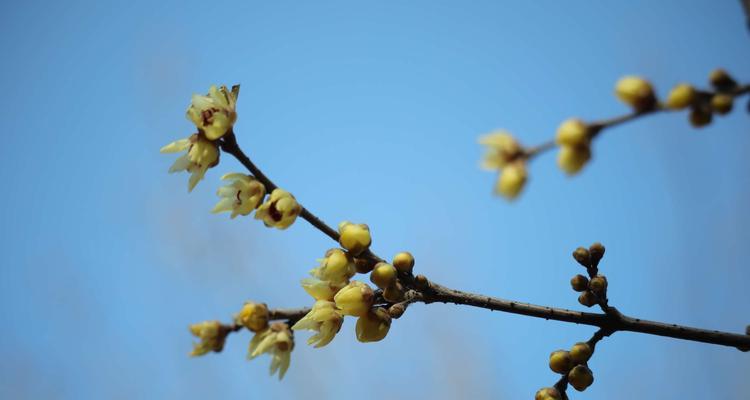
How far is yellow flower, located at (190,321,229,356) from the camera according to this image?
7.64 ft

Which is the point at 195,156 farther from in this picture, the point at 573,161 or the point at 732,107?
the point at 732,107

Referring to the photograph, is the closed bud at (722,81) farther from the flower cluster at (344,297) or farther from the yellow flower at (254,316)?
the yellow flower at (254,316)

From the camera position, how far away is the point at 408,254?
6.91ft

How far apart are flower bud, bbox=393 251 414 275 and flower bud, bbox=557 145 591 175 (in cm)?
82

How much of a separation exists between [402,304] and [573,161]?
917mm

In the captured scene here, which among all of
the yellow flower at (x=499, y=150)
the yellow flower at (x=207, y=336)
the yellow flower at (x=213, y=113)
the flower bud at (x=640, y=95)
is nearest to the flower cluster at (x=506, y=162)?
the yellow flower at (x=499, y=150)

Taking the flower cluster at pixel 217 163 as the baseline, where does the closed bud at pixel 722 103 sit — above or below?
below

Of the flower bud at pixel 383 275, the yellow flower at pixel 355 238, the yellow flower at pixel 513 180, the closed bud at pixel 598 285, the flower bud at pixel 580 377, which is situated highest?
the yellow flower at pixel 355 238

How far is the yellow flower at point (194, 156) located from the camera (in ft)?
6.63

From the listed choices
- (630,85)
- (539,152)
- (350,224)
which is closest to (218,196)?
(350,224)

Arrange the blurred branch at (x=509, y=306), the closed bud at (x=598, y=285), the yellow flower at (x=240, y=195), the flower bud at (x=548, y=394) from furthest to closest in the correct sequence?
1. the closed bud at (x=598, y=285)
2. the flower bud at (x=548, y=394)
3. the yellow flower at (x=240, y=195)
4. the blurred branch at (x=509, y=306)

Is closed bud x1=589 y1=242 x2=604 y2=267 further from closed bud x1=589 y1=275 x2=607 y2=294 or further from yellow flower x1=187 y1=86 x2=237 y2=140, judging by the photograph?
yellow flower x1=187 y1=86 x2=237 y2=140

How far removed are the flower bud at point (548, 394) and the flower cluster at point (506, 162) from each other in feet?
3.49

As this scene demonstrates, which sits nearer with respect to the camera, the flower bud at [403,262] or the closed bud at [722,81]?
the closed bud at [722,81]
